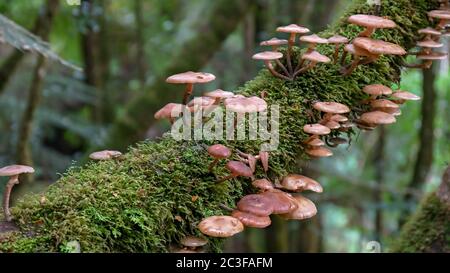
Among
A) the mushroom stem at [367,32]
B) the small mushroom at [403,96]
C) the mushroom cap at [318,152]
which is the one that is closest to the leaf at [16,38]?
the mushroom cap at [318,152]

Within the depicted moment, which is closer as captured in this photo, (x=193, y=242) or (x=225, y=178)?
(x=193, y=242)

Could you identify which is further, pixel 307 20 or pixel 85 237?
pixel 307 20

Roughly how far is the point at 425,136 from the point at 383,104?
146 inches

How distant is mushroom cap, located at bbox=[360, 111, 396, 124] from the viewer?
265 centimetres

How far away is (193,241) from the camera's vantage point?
2.09m

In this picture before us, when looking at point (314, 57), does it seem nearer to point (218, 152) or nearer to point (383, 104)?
point (383, 104)

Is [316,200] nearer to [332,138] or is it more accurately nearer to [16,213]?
[332,138]

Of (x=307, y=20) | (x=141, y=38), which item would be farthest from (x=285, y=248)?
(x=141, y=38)

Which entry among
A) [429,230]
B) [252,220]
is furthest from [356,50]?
[429,230]

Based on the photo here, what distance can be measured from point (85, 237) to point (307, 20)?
573 cm

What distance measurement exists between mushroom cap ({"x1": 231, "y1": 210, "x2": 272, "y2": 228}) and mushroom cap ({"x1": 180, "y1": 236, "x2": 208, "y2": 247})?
18 cm
